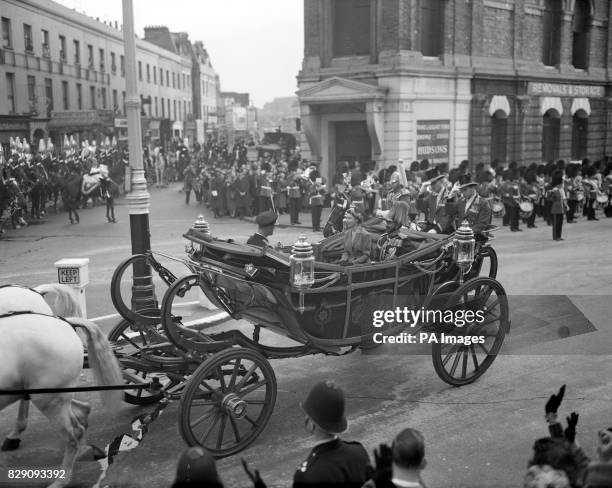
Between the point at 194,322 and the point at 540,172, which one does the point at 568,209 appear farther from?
the point at 194,322

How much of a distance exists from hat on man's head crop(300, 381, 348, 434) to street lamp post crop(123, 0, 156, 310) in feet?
20.5

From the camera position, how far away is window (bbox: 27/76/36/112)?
3554 centimetres

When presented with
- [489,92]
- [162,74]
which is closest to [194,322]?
[489,92]

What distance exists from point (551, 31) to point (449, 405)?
2905 centimetres

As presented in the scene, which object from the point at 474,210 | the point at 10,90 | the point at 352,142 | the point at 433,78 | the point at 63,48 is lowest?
the point at 474,210

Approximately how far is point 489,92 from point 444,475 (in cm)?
2456

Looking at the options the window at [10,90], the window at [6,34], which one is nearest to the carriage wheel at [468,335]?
the window at [10,90]

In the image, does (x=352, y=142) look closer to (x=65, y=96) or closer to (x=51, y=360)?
(x=65, y=96)

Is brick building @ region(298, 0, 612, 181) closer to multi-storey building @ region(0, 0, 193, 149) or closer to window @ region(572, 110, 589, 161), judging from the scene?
window @ region(572, 110, 589, 161)

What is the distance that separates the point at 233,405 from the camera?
5.83m

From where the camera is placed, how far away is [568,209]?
70.2 feet

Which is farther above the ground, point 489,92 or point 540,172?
point 489,92

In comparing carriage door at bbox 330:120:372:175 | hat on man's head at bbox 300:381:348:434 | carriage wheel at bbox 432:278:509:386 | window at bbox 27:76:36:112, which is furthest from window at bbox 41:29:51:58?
hat on man's head at bbox 300:381:348:434

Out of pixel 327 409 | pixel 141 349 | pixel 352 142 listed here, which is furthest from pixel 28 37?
pixel 327 409
